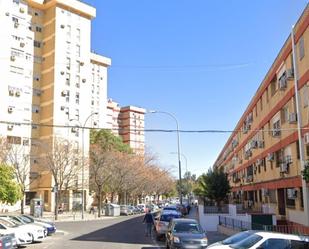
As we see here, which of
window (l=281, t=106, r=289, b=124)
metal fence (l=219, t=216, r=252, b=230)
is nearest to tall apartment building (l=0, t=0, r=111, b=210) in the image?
metal fence (l=219, t=216, r=252, b=230)

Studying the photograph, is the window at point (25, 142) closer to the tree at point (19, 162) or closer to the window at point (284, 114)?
the tree at point (19, 162)

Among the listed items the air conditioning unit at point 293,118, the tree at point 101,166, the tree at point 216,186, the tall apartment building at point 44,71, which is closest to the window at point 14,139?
the tall apartment building at point 44,71

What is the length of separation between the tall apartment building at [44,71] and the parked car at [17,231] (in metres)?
44.6

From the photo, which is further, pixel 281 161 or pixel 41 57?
pixel 41 57

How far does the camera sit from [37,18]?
76000 mm

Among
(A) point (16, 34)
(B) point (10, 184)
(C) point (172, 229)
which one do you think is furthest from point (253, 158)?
(A) point (16, 34)

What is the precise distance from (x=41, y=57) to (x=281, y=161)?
53665mm

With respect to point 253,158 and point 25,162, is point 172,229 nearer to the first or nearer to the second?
point 253,158

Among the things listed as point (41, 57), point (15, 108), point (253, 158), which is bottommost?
point (253, 158)

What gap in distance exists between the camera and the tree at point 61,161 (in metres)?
57.1

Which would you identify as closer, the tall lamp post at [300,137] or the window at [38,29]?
the tall lamp post at [300,137]

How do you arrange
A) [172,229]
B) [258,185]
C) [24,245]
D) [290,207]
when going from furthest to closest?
[258,185], [290,207], [24,245], [172,229]

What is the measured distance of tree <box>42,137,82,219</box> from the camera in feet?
187

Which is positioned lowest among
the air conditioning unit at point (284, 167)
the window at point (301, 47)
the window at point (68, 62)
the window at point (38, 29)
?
the air conditioning unit at point (284, 167)
